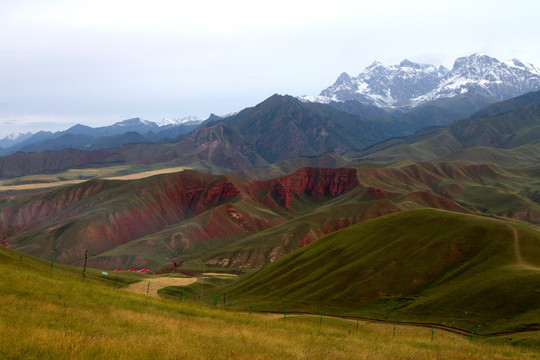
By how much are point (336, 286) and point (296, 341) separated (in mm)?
54934

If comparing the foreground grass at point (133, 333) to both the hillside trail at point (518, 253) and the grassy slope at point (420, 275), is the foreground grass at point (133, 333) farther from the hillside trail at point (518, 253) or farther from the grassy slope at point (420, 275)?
the hillside trail at point (518, 253)

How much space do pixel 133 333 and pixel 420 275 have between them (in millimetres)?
61792

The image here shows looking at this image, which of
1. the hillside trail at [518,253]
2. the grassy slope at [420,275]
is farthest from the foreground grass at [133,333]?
the hillside trail at [518,253]

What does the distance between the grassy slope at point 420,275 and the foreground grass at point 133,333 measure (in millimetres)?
27943

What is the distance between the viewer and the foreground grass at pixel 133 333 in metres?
16.5

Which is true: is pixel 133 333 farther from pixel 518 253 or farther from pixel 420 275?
pixel 518 253

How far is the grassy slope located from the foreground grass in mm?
27943

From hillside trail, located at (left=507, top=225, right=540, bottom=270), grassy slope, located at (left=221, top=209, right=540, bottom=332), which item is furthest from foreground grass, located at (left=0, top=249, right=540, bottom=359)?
hillside trail, located at (left=507, top=225, right=540, bottom=270)

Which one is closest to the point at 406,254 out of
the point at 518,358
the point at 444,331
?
the point at 444,331

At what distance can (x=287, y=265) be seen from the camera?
103000mm

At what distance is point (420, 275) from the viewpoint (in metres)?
72.9

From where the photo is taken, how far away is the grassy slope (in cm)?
5622

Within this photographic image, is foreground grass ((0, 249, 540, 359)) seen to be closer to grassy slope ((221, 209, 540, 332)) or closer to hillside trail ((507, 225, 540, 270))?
grassy slope ((221, 209, 540, 332))

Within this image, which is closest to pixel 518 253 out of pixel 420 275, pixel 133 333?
pixel 420 275
